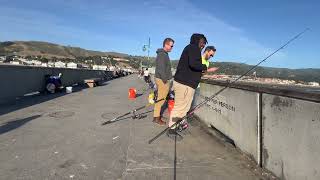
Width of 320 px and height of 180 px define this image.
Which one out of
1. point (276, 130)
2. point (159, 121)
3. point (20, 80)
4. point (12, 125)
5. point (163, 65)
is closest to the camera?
point (276, 130)

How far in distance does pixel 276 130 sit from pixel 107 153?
2.80 m

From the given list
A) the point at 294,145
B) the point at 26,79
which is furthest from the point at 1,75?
the point at 294,145

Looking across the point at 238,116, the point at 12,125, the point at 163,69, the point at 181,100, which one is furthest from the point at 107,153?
the point at 12,125

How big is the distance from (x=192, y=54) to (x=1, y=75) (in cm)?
900

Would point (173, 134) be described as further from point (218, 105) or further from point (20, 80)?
point (20, 80)

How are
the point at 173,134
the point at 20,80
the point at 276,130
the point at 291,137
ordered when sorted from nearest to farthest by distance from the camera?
the point at 291,137, the point at 276,130, the point at 173,134, the point at 20,80

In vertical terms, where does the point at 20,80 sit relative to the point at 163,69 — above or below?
below

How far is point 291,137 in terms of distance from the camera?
4.52 m

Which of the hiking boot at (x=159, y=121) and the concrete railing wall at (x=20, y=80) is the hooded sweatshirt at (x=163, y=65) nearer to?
the hiking boot at (x=159, y=121)

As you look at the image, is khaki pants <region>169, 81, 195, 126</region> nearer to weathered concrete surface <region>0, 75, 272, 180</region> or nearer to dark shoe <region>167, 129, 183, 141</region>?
dark shoe <region>167, 129, 183, 141</region>

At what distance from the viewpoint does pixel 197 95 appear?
10.5 meters

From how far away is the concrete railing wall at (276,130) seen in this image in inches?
161

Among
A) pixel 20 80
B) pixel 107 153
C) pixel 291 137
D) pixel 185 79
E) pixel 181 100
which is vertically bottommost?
pixel 107 153

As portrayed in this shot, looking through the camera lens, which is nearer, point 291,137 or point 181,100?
point 291,137
